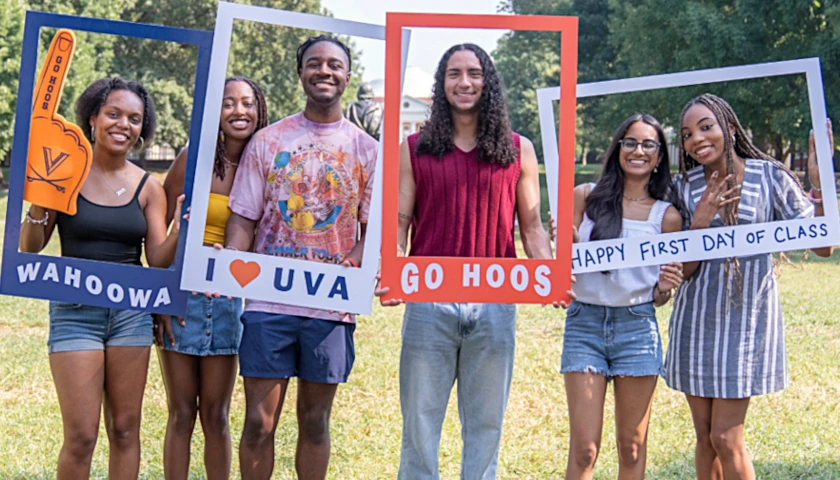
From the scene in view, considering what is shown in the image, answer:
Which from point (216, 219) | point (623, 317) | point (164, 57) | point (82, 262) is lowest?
point (623, 317)

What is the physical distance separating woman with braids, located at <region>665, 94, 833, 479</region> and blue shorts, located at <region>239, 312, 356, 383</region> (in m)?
1.46

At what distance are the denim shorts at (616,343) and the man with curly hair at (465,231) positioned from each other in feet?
1.09

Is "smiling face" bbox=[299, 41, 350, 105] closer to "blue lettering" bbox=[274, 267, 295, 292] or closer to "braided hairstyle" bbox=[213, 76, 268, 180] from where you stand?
"braided hairstyle" bbox=[213, 76, 268, 180]

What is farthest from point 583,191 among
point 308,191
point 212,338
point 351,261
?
point 212,338

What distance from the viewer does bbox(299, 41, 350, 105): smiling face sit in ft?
11.4

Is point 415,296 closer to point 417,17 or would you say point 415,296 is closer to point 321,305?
point 321,305

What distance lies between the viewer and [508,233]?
3490 millimetres

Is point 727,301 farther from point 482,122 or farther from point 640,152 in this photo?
point 482,122

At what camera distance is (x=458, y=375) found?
3.61 m

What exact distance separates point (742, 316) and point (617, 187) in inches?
28.9

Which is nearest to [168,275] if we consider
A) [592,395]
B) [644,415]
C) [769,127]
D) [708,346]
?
[592,395]

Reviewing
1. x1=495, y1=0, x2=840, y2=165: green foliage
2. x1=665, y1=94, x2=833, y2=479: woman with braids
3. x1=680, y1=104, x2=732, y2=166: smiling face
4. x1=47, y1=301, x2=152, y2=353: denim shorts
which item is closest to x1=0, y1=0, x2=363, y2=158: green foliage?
x1=47, y1=301, x2=152, y2=353: denim shorts

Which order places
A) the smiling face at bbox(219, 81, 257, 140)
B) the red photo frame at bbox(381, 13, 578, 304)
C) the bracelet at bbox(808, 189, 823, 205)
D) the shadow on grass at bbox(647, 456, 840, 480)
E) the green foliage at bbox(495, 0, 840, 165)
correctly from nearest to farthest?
the red photo frame at bbox(381, 13, 578, 304), the smiling face at bbox(219, 81, 257, 140), the bracelet at bbox(808, 189, 823, 205), the shadow on grass at bbox(647, 456, 840, 480), the green foliage at bbox(495, 0, 840, 165)

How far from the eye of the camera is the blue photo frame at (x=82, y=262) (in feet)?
11.5
